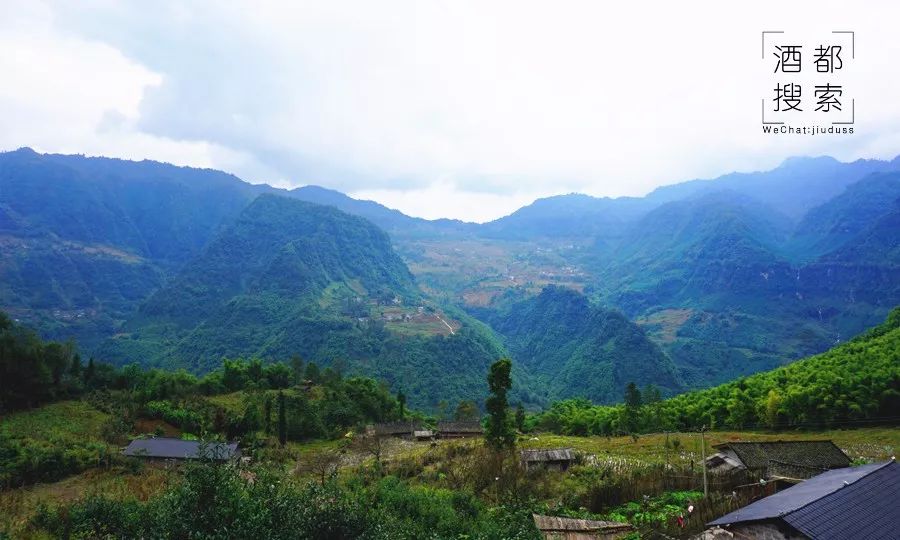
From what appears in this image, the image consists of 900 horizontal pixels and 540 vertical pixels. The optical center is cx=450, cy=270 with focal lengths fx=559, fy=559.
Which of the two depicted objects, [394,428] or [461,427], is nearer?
[394,428]

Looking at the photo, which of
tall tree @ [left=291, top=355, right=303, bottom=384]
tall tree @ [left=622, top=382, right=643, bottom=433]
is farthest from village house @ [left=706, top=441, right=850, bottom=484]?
tall tree @ [left=291, top=355, right=303, bottom=384]

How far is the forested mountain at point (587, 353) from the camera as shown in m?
125

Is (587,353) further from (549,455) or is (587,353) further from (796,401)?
(549,455)

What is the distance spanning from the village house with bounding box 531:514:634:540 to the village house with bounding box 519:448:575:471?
13.4 metres

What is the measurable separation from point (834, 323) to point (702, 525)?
179 metres

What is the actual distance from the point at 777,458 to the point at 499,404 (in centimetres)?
1563

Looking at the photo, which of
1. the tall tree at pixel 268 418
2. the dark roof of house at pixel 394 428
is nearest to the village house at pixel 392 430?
the dark roof of house at pixel 394 428

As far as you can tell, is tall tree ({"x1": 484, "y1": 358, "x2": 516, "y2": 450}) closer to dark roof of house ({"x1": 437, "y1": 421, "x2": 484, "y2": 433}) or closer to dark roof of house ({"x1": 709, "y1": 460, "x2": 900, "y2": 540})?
dark roof of house ({"x1": 709, "y1": 460, "x2": 900, "y2": 540})

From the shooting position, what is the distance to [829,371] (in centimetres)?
4853

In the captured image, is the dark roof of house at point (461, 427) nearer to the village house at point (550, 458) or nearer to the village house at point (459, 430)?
the village house at point (459, 430)

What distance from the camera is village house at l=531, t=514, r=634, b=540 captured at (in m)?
18.8

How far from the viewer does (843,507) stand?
15414mm

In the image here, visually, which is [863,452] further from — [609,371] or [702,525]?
[609,371]

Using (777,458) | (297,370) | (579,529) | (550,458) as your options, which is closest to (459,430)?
(550,458)
